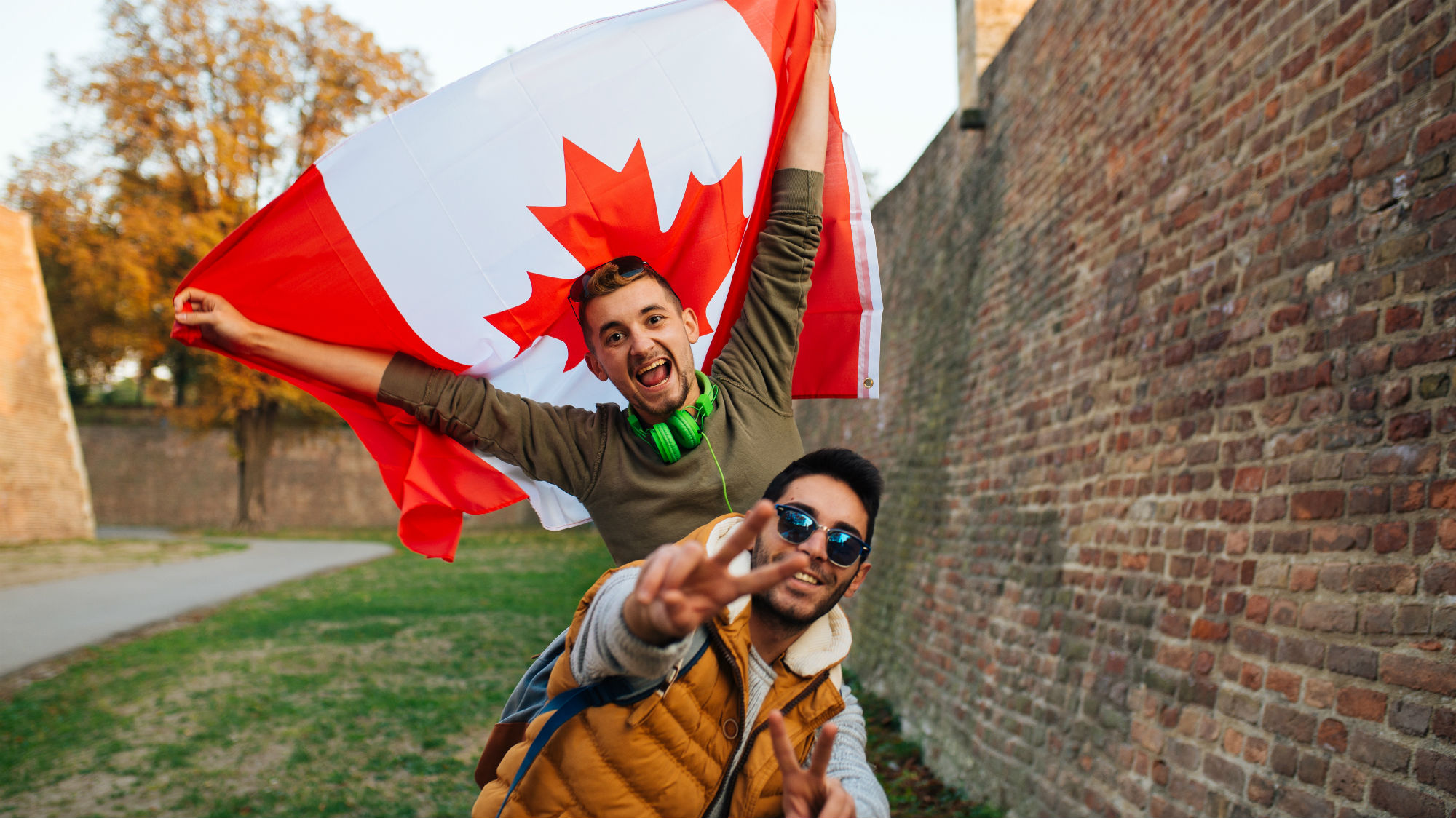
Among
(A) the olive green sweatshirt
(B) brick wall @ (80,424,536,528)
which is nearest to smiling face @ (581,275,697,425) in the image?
(A) the olive green sweatshirt

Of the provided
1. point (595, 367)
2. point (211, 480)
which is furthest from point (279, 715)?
point (211, 480)

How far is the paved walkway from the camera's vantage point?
27.8 ft

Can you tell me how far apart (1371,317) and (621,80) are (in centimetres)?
256

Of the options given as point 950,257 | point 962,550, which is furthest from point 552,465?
point 950,257

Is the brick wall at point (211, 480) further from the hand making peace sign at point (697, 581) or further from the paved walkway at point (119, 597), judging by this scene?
the hand making peace sign at point (697, 581)

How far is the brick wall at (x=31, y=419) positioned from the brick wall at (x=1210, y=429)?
22.1 meters

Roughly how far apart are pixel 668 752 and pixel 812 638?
0.43m

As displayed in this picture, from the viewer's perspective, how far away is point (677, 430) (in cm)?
237

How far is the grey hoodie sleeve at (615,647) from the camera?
155 centimetres

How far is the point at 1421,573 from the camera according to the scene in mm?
2605

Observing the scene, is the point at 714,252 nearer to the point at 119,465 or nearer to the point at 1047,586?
the point at 1047,586

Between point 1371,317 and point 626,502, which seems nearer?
point 626,502

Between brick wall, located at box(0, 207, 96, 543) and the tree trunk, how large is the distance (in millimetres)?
5426

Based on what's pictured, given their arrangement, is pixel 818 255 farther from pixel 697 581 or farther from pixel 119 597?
pixel 119 597
